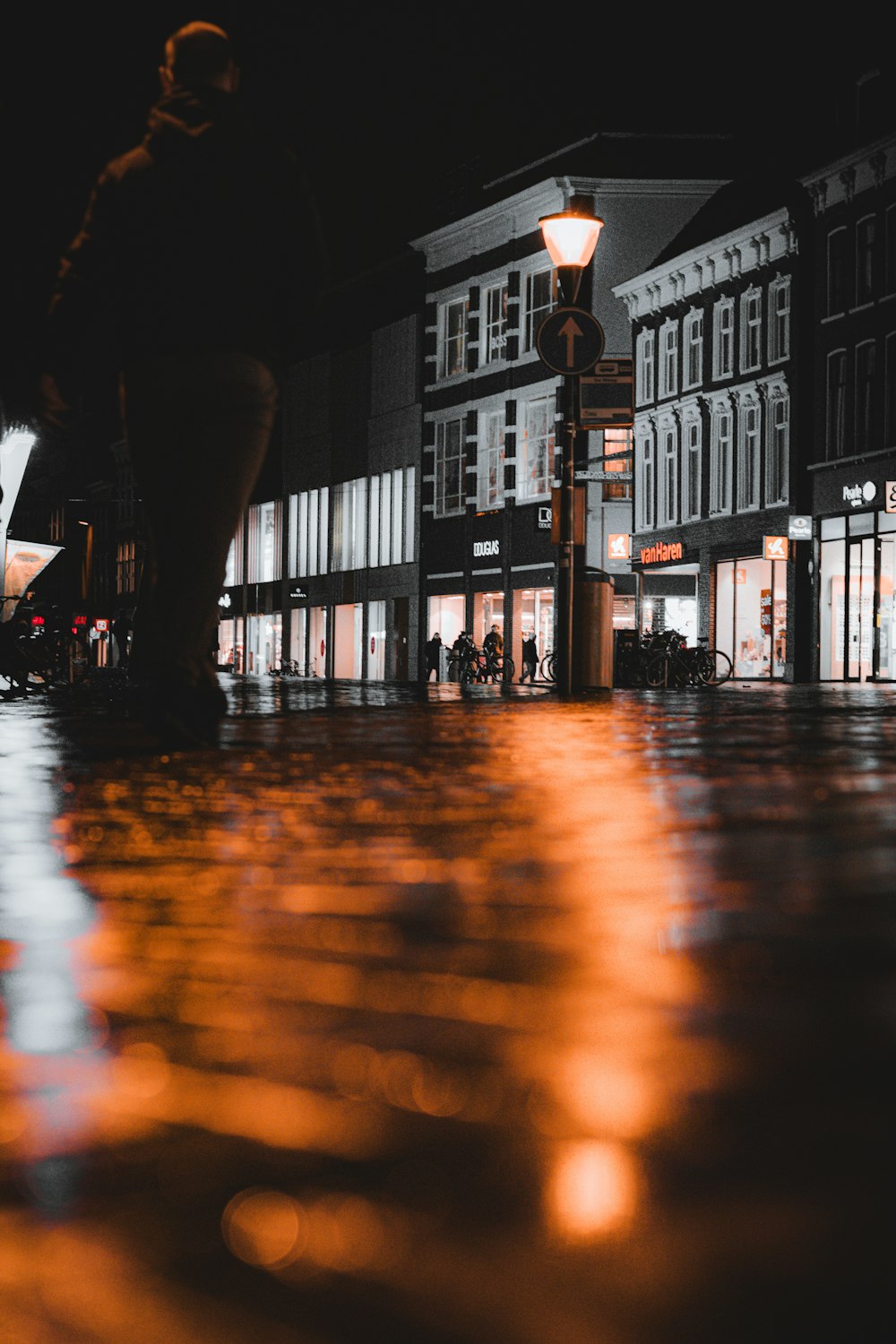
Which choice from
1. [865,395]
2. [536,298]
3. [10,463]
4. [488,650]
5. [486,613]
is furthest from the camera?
[486,613]

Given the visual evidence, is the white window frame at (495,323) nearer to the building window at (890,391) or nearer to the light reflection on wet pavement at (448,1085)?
the building window at (890,391)

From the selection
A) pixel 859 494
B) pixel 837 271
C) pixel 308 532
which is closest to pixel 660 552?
pixel 859 494

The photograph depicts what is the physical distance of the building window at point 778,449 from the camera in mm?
45219

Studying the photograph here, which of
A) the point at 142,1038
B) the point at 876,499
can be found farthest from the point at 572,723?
the point at 876,499

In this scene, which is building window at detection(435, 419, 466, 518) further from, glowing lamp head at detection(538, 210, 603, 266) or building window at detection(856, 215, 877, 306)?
glowing lamp head at detection(538, 210, 603, 266)

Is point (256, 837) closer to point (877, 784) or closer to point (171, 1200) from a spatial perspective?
point (877, 784)

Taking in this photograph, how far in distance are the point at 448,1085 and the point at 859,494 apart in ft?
138

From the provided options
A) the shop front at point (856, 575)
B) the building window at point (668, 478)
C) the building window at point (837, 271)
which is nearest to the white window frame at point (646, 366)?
the building window at point (668, 478)

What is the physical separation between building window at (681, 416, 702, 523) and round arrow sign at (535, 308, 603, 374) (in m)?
32.2

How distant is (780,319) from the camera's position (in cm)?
4550

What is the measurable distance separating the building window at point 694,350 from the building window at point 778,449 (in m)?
3.57

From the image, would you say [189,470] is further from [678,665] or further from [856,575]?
[856,575]

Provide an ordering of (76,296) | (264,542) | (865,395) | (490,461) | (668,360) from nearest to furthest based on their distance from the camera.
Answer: (76,296)
(865,395)
(668,360)
(490,461)
(264,542)

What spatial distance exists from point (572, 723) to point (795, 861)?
22.0 ft
